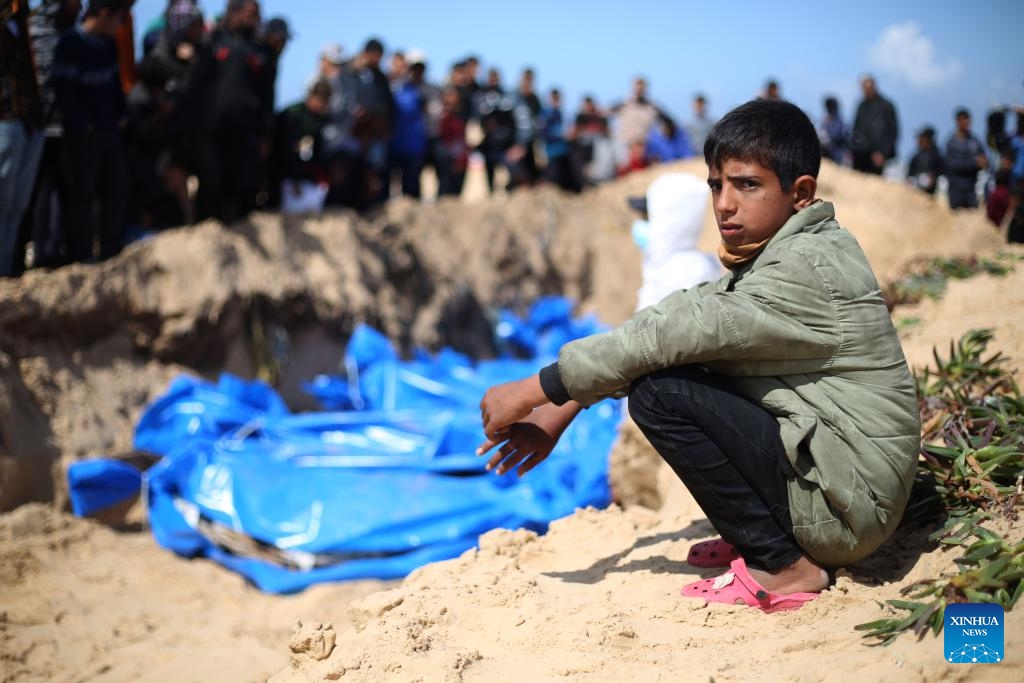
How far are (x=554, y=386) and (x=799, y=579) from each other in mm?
791

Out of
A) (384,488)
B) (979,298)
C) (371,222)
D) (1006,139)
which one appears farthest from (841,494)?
(1006,139)

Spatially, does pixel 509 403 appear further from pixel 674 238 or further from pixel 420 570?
pixel 674 238

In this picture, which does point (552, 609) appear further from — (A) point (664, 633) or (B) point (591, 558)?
(B) point (591, 558)

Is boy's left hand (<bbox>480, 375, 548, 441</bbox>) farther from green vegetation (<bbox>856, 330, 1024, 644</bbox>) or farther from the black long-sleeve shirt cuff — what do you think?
green vegetation (<bbox>856, 330, 1024, 644</bbox>)

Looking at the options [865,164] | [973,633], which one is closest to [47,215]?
[973,633]

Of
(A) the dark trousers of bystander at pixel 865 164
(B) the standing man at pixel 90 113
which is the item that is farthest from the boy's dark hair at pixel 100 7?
(A) the dark trousers of bystander at pixel 865 164

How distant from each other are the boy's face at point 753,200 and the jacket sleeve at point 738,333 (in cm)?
13

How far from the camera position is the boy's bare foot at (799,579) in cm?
237

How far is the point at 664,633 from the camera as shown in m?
2.31

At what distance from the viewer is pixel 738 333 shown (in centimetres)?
220

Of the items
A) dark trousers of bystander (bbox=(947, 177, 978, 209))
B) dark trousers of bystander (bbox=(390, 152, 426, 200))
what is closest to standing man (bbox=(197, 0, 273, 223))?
dark trousers of bystander (bbox=(390, 152, 426, 200))

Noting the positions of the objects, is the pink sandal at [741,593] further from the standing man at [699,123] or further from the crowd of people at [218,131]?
the standing man at [699,123]

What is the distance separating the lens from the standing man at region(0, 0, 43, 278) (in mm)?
4676

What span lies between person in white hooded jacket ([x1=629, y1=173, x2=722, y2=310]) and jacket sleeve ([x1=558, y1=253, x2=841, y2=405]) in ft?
5.98
